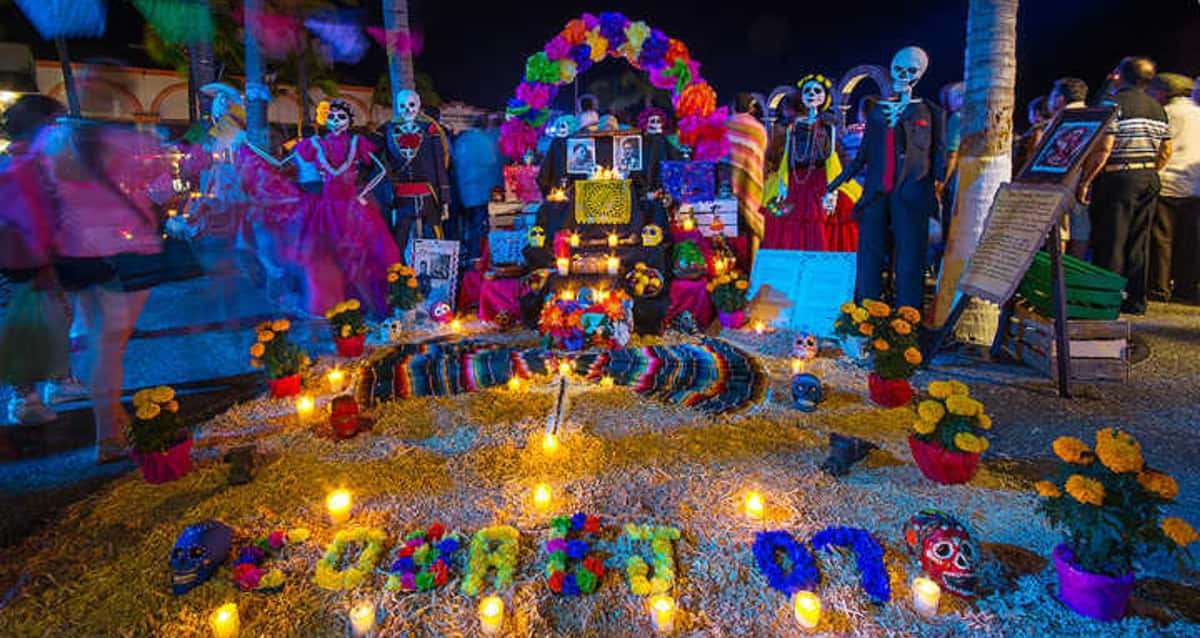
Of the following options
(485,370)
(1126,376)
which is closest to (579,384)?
(485,370)

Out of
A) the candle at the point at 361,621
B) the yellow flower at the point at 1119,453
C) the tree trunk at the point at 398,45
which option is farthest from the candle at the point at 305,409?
the tree trunk at the point at 398,45

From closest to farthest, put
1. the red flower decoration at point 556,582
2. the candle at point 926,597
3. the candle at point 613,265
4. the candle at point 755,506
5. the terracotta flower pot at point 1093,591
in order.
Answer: the terracotta flower pot at point 1093,591
the candle at point 926,597
the red flower decoration at point 556,582
the candle at point 755,506
the candle at point 613,265

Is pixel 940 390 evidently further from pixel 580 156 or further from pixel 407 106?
pixel 407 106

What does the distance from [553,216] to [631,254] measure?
127 cm

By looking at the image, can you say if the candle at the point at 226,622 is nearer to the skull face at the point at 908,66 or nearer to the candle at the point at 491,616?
the candle at the point at 491,616

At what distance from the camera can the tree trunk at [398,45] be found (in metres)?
9.98

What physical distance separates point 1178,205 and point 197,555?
10.8 metres

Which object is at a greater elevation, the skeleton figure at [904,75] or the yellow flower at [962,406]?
the skeleton figure at [904,75]

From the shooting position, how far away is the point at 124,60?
87.5ft

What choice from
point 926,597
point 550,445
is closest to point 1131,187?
point 926,597

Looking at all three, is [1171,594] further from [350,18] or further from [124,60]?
[124,60]

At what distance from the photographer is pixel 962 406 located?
10.9 feet

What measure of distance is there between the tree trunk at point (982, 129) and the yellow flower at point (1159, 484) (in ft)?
12.9

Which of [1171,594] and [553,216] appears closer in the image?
[1171,594]
